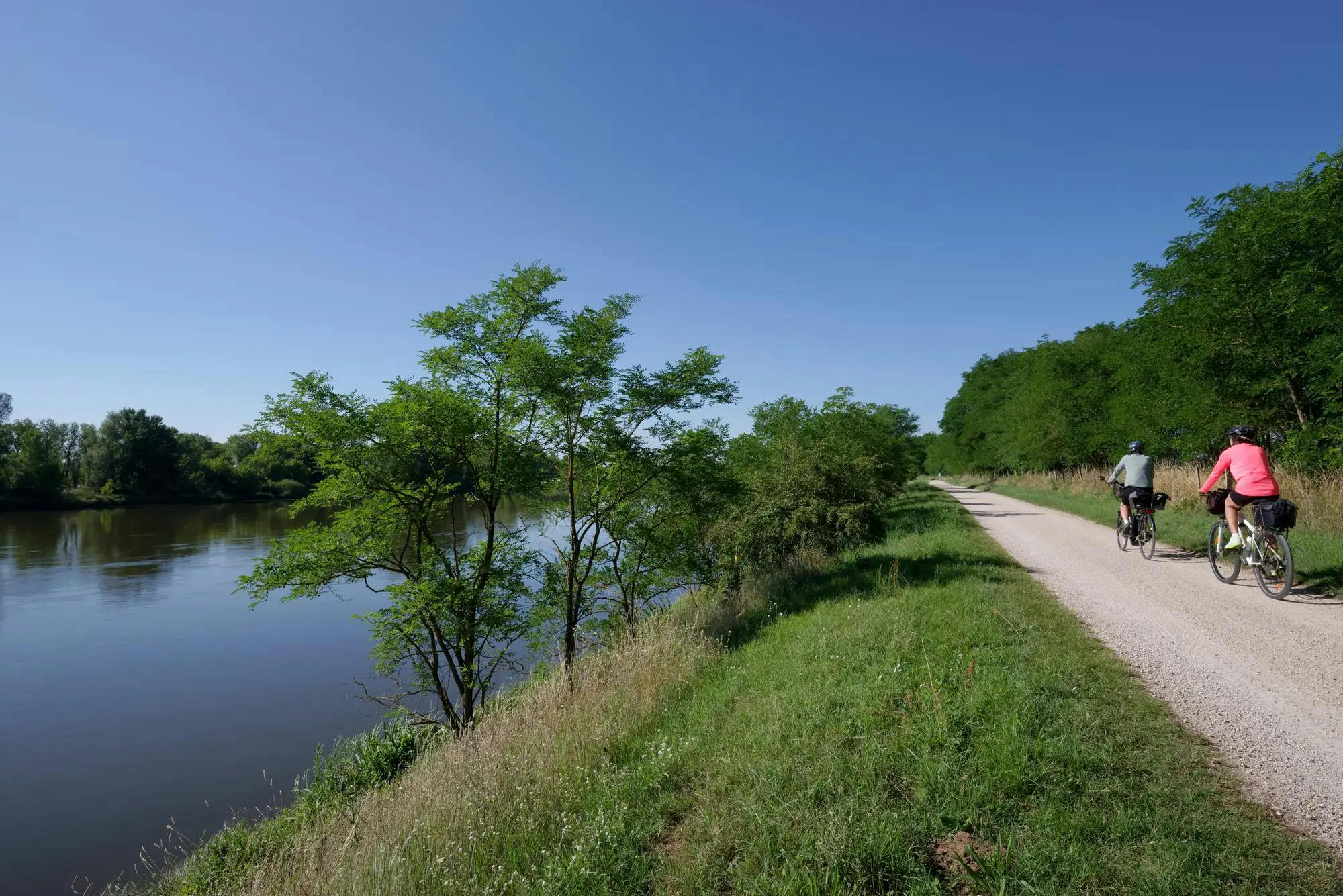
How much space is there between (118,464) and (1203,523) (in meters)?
81.9

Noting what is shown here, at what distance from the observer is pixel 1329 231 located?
41.3ft

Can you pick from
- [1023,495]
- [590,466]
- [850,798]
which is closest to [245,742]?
[590,466]

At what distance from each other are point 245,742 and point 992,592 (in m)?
14.2

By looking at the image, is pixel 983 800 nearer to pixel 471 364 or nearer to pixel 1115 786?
pixel 1115 786

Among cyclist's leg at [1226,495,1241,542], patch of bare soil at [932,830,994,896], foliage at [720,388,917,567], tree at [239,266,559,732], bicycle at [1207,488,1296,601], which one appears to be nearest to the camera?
patch of bare soil at [932,830,994,896]

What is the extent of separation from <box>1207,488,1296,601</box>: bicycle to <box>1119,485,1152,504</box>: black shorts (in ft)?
7.99

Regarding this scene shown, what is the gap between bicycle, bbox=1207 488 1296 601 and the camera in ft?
21.8

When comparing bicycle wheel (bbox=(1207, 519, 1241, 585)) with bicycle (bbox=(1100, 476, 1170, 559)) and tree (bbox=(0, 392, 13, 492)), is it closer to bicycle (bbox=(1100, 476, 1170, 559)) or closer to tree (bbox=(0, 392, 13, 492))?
bicycle (bbox=(1100, 476, 1170, 559))

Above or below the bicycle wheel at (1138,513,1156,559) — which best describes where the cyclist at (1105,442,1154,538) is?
above

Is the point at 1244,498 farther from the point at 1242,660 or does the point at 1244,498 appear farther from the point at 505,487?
the point at 505,487

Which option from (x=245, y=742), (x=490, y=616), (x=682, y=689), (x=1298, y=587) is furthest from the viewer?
(x=245, y=742)

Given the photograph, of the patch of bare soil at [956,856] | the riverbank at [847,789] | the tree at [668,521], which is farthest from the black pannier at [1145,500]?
the patch of bare soil at [956,856]

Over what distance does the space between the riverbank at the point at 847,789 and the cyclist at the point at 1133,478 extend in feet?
16.1

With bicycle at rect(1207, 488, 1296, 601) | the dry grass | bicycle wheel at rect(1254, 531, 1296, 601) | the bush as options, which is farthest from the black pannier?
the bush
